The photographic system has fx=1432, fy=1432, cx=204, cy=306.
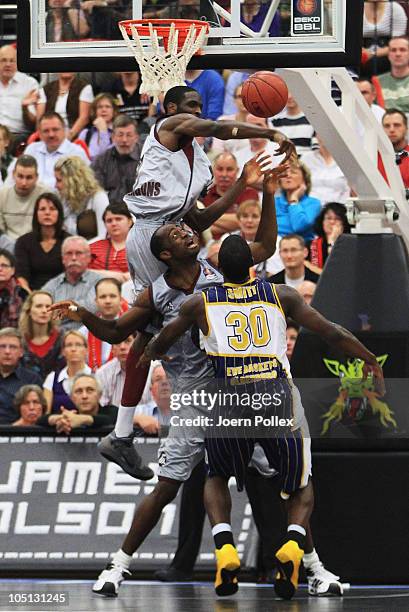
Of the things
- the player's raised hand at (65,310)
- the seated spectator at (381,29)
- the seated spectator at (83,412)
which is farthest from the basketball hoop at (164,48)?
the seated spectator at (381,29)

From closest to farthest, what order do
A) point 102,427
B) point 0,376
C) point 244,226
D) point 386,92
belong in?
point 102,427
point 0,376
point 244,226
point 386,92

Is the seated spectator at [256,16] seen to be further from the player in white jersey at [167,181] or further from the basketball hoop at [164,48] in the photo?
the player in white jersey at [167,181]

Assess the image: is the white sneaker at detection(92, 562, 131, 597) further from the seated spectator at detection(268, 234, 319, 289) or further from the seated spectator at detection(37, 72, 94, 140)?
A: the seated spectator at detection(37, 72, 94, 140)

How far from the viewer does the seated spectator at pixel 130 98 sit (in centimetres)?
1380

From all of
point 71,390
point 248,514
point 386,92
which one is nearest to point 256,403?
point 248,514

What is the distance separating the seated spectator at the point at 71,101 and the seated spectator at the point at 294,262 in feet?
9.49

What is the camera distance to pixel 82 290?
40.2ft

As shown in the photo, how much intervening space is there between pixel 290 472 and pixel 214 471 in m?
0.44

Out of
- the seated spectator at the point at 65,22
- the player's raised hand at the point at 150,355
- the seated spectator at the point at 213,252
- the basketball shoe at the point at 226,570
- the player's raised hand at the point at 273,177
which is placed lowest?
the basketball shoe at the point at 226,570

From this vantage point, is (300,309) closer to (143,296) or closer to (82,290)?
(143,296)

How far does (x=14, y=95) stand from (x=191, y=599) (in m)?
7.32

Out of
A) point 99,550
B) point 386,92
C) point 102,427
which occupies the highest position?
point 386,92

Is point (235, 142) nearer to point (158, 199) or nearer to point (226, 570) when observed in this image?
point (158, 199)

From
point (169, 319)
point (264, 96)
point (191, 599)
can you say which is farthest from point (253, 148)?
point (191, 599)
